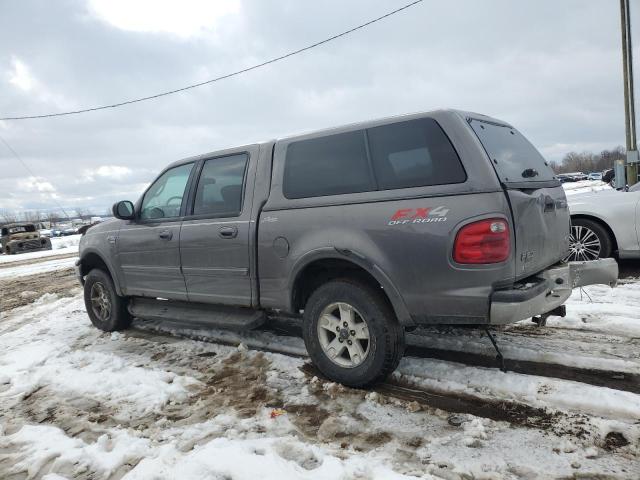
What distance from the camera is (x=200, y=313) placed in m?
4.58

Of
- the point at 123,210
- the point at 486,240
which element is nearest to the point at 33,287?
the point at 123,210

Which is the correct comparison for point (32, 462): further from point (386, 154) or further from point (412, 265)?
point (386, 154)

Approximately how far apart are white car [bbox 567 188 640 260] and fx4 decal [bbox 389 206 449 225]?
4094mm

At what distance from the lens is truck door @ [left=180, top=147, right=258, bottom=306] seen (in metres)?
4.03

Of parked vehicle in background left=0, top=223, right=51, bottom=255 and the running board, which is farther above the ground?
parked vehicle in background left=0, top=223, right=51, bottom=255

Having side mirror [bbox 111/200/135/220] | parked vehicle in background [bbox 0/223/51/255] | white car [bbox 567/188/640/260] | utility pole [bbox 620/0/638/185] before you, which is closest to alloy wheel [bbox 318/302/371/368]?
side mirror [bbox 111/200/135/220]

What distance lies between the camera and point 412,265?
302 centimetres

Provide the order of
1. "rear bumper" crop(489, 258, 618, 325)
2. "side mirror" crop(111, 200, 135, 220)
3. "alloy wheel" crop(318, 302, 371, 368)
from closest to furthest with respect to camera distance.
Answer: "rear bumper" crop(489, 258, 618, 325)
"alloy wheel" crop(318, 302, 371, 368)
"side mirror" crop(111, 200, 135, 220)

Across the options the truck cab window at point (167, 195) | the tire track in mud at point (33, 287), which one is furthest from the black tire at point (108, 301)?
the tire track in mud at point (33, 287)

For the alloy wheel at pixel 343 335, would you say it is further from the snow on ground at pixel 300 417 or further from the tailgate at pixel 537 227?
the tailgate at pixel 537 227

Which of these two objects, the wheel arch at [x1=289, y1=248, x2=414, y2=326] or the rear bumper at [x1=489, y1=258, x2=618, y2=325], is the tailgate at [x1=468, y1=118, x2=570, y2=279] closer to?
the rear bumper at [x1=489, y1=258, x2=618, y2=325]

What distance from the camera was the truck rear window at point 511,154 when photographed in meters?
3.10

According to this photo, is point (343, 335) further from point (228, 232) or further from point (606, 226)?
point (606, 226)

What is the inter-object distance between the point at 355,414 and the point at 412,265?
3.55 ft
